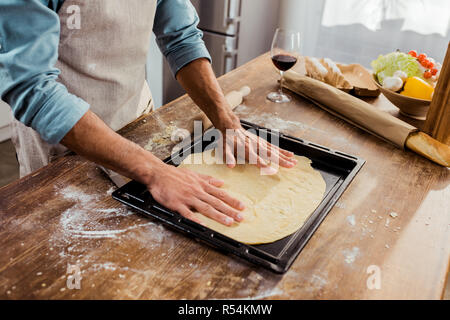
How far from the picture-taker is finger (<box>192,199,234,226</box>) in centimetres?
84

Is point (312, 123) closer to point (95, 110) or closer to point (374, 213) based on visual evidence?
point (374, 213)

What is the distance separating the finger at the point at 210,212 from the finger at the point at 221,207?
10mm

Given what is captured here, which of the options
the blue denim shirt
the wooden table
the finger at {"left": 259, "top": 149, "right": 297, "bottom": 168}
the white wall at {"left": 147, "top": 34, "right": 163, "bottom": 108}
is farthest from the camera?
the white wall at {"left": 147, "top": 34, "right": 163, "bottom": 108}

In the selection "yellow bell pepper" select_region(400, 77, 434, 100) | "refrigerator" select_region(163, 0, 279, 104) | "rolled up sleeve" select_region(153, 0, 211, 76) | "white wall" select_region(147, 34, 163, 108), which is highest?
"rolled up sleeve" select_region(153, 0, 211, 76)

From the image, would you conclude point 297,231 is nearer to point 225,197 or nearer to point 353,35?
point 225,197

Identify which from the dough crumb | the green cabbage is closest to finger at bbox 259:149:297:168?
the dough crumb

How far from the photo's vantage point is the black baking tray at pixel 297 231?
2.40 feet

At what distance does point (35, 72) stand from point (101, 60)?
0.34 metres

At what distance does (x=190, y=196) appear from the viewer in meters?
0.88

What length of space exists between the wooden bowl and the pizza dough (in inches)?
→ 18.9

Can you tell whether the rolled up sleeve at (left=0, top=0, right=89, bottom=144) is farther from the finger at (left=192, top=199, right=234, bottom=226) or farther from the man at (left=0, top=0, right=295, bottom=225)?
the finger at (left=192, top=199, right=234, bottom=226)

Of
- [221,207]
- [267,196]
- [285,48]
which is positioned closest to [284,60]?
[285,48]

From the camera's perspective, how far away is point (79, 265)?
2.35 ft

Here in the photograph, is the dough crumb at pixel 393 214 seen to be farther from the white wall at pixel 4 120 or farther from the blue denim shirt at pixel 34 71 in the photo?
the white wall at pixel 4 120
